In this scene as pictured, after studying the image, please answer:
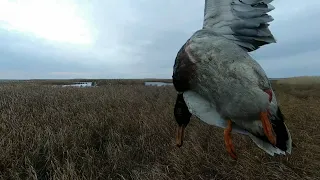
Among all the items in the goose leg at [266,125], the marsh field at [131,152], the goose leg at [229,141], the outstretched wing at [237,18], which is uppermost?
the outstretched wing at [237,18]

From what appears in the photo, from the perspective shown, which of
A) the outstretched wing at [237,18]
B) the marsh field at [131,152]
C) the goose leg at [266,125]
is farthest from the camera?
the marsh field at [131,152]

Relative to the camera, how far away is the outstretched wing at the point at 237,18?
251 centimetres

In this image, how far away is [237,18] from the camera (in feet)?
8.34

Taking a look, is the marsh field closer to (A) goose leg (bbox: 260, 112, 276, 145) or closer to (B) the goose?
(B) the goose

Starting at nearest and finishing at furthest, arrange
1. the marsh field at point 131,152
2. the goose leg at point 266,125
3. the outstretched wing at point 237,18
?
the goose leg at point 266,125 < the outstretched wing at point 237,18 < the marsh field at point 131,152

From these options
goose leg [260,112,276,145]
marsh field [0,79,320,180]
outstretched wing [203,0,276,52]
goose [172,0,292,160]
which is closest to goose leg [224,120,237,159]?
goose [172,0,292,160]

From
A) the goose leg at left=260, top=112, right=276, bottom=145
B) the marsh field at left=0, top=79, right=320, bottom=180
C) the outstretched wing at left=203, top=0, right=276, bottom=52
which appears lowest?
the marsh field at left=0, top=79, right=320, bottom=180

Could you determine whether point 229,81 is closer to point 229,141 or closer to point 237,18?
point 229,141

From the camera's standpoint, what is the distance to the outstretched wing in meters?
2.51

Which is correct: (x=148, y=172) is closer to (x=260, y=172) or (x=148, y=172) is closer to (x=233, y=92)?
(x=260, y=172)

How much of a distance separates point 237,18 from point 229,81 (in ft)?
2.64

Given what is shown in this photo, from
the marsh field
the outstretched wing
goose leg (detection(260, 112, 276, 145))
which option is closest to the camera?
goose leg (detection(260, 112, 276, 145))

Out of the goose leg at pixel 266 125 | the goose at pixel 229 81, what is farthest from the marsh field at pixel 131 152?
the goose leg at pixel 266 125

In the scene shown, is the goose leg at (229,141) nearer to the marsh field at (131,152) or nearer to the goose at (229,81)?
the goose at (229,81)
